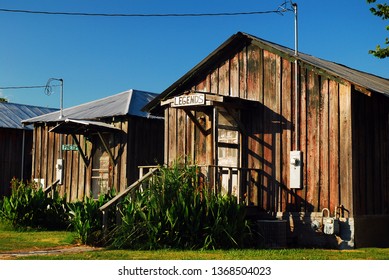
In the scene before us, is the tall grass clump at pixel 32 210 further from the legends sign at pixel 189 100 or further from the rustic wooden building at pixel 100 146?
the legends sign at pixel 189 100

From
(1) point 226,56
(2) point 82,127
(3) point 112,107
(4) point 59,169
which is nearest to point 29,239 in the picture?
(2) point 82,127

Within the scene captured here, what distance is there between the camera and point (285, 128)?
1727 centimetres

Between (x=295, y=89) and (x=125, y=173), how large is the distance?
7907mm

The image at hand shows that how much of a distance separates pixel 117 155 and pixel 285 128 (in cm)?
781

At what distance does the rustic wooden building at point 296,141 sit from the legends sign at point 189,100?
0.03m

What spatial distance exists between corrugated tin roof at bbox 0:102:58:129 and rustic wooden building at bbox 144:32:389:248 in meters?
14.2

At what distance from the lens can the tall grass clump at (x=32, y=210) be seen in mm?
19547

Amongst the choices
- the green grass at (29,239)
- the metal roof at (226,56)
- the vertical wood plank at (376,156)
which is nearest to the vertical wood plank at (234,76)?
the metal roof at (226,56)

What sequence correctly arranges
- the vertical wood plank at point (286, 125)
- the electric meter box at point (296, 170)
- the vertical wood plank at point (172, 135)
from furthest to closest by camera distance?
1. the vertical wood plank at point (172, 135)
2. the vertical wood plank at point (286, 125)
3. the electric meter box at point (296, 170)

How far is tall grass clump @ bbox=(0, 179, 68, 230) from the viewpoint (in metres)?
19.5

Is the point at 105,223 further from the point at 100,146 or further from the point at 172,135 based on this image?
the point at 100,146

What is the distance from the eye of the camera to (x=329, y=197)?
53.3ft

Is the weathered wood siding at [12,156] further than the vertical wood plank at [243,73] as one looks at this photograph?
Yes
